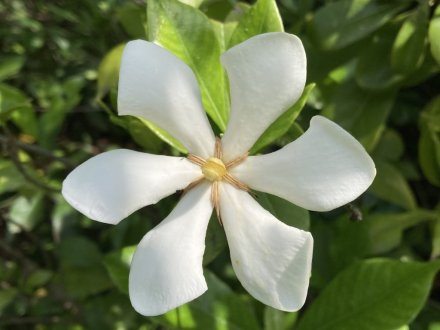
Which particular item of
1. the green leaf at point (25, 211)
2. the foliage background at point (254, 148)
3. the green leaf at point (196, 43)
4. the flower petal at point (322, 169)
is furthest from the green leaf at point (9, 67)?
the flower petal at point (322, 169)

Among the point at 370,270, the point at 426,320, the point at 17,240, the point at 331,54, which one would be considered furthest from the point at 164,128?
the point at 17,240

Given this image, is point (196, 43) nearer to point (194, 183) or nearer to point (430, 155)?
point (194, 183)

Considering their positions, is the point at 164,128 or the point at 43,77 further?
the point at 43,77

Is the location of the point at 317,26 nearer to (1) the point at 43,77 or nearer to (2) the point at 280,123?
(2) the point at 280,123

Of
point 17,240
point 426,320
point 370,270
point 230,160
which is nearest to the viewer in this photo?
point 230,160

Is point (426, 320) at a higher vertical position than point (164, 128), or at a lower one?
lower

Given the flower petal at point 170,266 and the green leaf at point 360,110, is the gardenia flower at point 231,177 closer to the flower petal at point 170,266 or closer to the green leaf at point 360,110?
the flower petal at point 170,266
